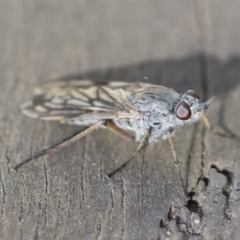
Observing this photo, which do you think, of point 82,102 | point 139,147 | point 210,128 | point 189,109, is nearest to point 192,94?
point 189,109

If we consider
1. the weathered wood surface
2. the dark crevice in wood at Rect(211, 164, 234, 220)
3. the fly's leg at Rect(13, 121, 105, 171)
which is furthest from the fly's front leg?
the fly's leg at Rect(13, 121, 105, 171)

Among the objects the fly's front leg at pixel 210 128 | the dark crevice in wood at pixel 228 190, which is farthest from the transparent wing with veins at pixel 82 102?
the dark crevice in wood at pixel 228 190

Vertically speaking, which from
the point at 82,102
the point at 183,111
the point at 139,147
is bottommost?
the point at 139,147

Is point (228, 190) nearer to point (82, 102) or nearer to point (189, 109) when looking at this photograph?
point (189, 109)

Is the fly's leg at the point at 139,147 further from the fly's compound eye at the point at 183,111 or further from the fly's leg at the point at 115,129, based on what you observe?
the fly's compound eye at the point at 183,111

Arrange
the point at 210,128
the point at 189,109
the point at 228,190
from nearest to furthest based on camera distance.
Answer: the point at 228,190 < the point at 189,109 < the point at 210,128

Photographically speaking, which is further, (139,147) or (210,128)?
(210,128)

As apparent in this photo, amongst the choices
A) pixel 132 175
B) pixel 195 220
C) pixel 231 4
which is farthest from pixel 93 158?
pixel 231 4
